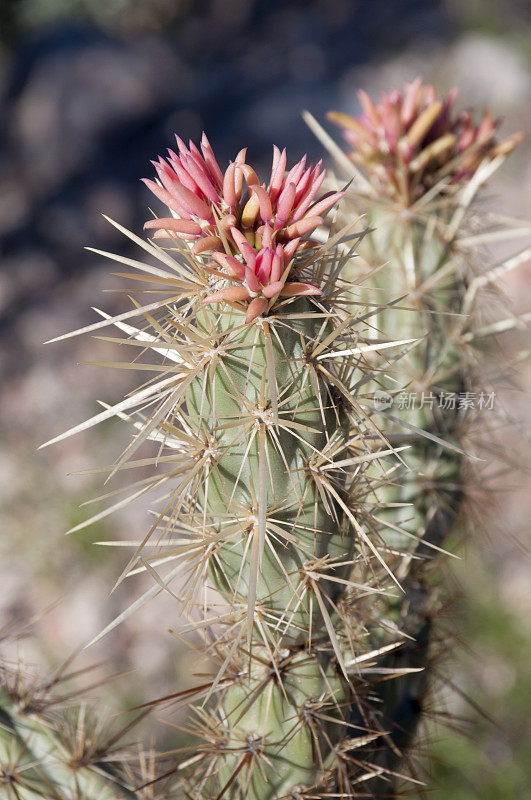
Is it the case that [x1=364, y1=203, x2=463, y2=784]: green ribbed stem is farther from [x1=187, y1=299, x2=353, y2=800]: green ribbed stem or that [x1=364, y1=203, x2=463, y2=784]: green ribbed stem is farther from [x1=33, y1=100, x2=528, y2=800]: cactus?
[x1=187, y1=299, x2=353, y2=800]: green ribbed stem

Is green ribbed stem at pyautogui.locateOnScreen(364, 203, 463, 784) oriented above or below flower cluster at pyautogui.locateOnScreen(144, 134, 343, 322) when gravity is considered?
below

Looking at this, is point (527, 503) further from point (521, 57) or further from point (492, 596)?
point (521, 57)

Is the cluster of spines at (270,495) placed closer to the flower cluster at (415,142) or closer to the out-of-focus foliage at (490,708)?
the flower cluster at (415,142)

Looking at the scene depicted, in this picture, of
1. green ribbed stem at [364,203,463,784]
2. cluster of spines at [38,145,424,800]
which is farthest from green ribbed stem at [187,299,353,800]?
green ribbed stem at [364,203,463,784]

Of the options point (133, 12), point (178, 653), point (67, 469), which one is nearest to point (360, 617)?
point (178, 653)

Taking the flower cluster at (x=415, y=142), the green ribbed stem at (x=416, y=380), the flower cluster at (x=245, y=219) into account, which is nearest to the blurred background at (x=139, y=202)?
the green ribbed stem at (x=416, y=380)

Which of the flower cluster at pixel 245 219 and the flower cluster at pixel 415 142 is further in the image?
the flower cluster at pixel 415 142
